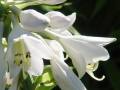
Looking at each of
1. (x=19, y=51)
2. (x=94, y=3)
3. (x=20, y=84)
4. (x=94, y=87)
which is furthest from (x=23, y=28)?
(x=94, y=3)

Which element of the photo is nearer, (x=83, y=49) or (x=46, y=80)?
(x=83, y=49)

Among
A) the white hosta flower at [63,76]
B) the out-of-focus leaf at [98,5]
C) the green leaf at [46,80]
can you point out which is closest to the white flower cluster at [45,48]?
the white hosta flower at [63,76]

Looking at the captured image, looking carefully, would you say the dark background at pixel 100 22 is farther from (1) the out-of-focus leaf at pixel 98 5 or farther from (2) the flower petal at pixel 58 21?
(2) the flower petal at pixel 58 21

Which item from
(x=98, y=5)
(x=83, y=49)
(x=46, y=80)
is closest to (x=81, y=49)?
(x=83, y=49)

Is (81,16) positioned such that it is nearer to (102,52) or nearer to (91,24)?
(91,24)

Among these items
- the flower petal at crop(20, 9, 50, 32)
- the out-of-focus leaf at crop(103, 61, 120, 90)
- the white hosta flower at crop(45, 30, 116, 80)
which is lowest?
the out-of-focus leaf at crop(103, 61, 120, 90)

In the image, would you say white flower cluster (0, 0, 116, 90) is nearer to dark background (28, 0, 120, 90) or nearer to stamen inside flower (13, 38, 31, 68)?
stamen inside flower (13, 38, 31, 68)

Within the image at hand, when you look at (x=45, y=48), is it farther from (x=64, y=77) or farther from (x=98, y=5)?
(x=98, y=5)

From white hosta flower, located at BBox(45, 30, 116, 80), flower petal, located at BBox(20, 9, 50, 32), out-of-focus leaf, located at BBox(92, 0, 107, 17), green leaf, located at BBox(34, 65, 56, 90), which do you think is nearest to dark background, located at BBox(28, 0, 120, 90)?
out-of-focus leaf, located at BBox(92, 0, 107, 17)
